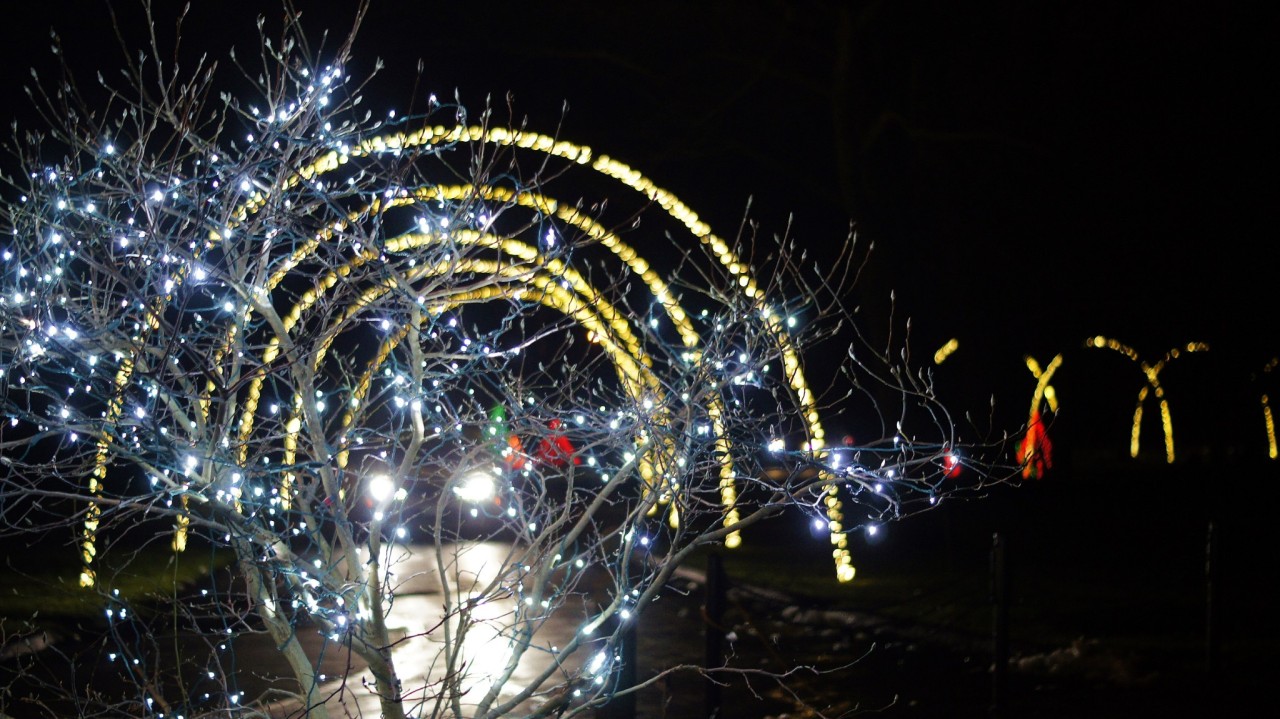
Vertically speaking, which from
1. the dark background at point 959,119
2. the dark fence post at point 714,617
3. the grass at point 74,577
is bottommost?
the dark fence post at point 714,617

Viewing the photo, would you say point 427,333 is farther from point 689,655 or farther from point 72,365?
point 689,655

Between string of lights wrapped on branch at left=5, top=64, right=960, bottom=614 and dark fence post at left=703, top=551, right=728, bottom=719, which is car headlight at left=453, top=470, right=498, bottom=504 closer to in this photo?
string of lights wrapped on branch at left=5, top=64, right=960, bottom=614

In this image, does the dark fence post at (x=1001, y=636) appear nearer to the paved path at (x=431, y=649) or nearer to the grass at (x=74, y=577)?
the paved path at (x=431, y=649)

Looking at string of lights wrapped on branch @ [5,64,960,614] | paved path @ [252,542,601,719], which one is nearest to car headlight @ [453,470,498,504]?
string of lights wrapped on branch @ [5,64,960,614]

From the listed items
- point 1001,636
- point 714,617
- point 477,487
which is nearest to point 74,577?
point 714,617

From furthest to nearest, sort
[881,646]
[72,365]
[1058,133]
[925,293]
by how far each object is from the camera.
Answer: [925,293] < [1058,133] < [881,646] < [72,365]

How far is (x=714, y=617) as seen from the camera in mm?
6992

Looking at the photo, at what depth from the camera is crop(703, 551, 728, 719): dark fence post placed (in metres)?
6.97

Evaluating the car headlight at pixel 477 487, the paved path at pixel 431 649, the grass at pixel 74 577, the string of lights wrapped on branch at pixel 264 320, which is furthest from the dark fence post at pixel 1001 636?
the grass at pixel 74 577

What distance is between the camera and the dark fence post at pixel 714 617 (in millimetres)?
6969

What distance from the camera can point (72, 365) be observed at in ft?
12.9

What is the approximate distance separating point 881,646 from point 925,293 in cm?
1906

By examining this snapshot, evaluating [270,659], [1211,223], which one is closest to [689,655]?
[270,659]

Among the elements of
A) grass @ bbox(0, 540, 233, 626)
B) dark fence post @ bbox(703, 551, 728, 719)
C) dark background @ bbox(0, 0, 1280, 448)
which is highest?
dark background @ bbox(0, 0, 1280, 448)
